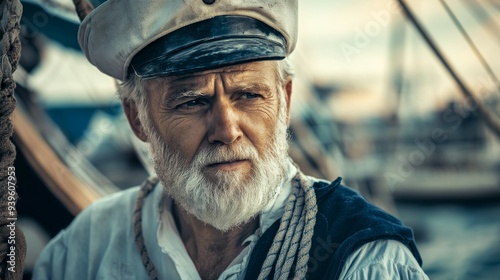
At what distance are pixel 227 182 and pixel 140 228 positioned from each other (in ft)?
1.47

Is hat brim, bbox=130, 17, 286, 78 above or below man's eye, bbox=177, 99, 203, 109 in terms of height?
above

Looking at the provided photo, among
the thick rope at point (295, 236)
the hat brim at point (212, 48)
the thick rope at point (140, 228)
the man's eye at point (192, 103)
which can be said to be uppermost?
the hat brim at point (212, 48)

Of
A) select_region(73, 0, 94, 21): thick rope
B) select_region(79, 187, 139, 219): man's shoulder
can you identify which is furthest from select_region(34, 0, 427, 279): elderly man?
select_region(79, 187, 139, 219): man's shoulder

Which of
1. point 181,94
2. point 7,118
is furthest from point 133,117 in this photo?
point 7,118

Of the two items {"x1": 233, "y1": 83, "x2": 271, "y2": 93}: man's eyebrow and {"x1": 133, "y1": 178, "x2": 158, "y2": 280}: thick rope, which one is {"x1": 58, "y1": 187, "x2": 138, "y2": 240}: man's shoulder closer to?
{"x1": 133, "y1": 178, "x2": 158, "y2": 280}: thick rope

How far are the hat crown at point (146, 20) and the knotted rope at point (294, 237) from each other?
1.46 feet

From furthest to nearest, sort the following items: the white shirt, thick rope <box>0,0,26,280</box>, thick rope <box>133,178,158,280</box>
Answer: thick rope <box>133,178,158,280</box> < the white shirt < thick rope <box>0,0,26,280</box>

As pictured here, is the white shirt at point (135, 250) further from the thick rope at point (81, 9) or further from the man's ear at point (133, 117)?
the thick rope at point (81, 9)

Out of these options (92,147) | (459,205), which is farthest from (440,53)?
(459,205)

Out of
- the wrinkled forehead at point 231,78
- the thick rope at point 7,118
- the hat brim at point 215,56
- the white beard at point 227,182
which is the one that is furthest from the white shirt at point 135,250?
the thick rope at point 7,118

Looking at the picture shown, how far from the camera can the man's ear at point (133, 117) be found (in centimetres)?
185

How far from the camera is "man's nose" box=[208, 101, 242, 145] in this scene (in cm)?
153

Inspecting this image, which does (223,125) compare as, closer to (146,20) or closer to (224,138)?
(224,138)

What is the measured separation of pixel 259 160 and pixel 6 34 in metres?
0.72
